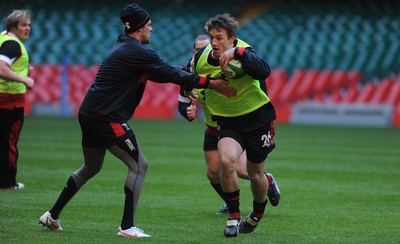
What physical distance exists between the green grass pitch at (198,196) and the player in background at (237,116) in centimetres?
36

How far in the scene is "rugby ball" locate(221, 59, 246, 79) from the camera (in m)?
8.35

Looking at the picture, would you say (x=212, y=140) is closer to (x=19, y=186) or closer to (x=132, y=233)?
(x=132, y=233)

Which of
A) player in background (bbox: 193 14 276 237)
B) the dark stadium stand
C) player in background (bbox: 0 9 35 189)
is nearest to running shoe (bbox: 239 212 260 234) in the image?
player in background (bbox: 193 14 276 237)

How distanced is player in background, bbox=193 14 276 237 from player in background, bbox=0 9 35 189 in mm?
3584

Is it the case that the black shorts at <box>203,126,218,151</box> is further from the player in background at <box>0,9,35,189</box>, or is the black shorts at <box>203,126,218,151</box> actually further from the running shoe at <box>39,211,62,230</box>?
the player in background at <box>0,9,35,189</box>

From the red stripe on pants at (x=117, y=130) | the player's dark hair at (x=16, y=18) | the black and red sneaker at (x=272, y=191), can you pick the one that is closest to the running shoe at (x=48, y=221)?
the red stripe on pants at (x=117, y=130)

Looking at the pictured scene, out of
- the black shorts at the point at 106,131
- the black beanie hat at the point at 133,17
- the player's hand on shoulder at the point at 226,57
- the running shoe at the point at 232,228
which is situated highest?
the black beanie hat at the point at 133,17

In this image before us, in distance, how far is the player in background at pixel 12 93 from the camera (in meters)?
Answer: 11.8

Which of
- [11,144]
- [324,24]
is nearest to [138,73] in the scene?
[11,144]

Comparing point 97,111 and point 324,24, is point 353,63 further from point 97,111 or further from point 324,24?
point 97,111

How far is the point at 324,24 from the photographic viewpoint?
38.1 meters

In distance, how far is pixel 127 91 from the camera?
8445 mm

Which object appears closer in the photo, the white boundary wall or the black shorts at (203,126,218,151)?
the black shorts at (203,126,218,151)

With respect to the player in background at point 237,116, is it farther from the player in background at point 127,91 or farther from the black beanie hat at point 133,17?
the black beanie hat at point 133,17
